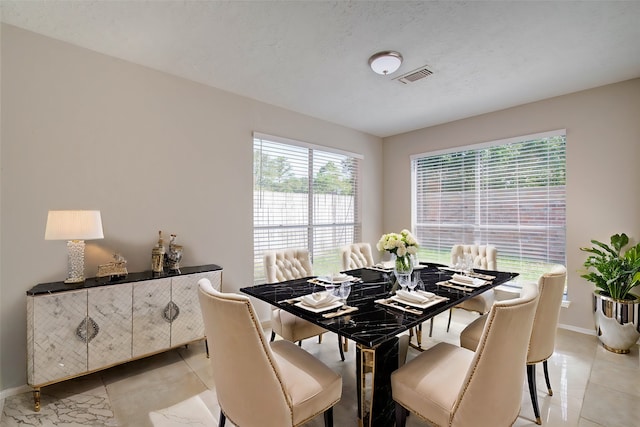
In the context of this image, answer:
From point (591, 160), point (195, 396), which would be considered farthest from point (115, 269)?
point (591, 160)

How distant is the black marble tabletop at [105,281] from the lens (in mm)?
2074

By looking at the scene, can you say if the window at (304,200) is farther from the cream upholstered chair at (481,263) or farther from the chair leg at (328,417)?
the chair leg at (328,417)

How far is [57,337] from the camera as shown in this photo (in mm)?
2072

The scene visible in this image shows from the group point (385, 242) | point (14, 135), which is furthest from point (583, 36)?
point (14, 135)

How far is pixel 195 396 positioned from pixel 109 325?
87 centimetres

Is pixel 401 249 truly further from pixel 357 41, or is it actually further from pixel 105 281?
pixel 105 281

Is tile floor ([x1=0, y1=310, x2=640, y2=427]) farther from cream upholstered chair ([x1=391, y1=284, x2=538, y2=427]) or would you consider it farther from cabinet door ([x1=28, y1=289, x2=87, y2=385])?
cream upholstered chair ([x1=391, y1=284, x2=538, y2=427])

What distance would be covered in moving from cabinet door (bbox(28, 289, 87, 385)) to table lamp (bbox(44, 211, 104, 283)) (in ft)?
0.72

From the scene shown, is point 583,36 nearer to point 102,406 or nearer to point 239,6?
point 239,6

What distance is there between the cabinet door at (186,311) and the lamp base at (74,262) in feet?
Result: 2.19

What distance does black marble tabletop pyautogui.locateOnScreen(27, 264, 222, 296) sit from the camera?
2074mm

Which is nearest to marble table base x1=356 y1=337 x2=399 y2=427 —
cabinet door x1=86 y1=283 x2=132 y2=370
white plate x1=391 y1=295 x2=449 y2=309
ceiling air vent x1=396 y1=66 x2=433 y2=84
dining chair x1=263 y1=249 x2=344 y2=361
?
white plate x1=391 y1=295 x2=449 y2=309

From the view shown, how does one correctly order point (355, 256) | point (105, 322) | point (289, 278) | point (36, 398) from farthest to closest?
point (355, 256)
point (289, 278)
point (105, 322)
point (36, 398)

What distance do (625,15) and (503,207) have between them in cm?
233
